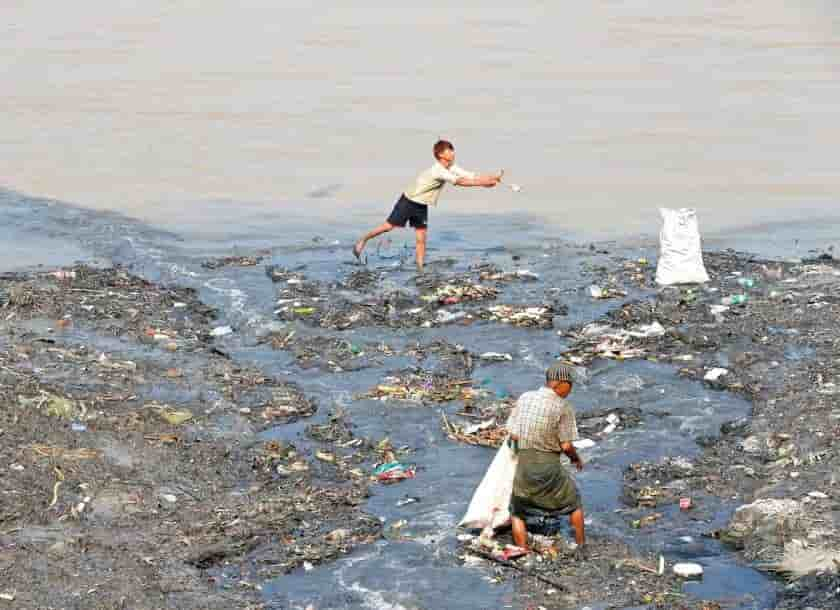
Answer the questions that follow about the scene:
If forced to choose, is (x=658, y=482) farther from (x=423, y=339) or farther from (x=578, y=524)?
(x=423, y=339)

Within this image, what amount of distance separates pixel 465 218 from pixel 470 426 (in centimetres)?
629

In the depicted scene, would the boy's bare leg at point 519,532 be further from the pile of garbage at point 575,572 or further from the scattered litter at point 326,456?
the scattered litter at point 326,456

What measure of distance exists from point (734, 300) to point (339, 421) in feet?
13.4

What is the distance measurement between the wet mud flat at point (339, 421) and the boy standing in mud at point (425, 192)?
424mm

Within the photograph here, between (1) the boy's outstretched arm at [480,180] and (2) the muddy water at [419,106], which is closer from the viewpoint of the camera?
(1) the boy's outstretched arm at [480,180]

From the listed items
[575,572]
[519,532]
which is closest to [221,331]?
[519,532]

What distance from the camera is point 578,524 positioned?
23.6ft

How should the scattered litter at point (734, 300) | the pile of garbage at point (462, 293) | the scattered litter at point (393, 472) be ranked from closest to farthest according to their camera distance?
the scattered litter at point (393, 472) → the scattered litter at point (734, 300) → the pile of garbage at point (462, 293)

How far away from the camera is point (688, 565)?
23.0 feet

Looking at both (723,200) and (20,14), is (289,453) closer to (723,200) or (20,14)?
(723,200)

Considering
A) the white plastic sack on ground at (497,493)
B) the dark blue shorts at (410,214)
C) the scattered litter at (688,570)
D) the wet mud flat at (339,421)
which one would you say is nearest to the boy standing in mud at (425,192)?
the dark blue shorts at (410,214)

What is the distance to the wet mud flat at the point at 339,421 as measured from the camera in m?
7.03

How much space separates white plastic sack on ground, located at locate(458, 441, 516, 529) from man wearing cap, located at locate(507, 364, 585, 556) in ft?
0.39

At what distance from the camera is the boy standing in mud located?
12414 millimetres
